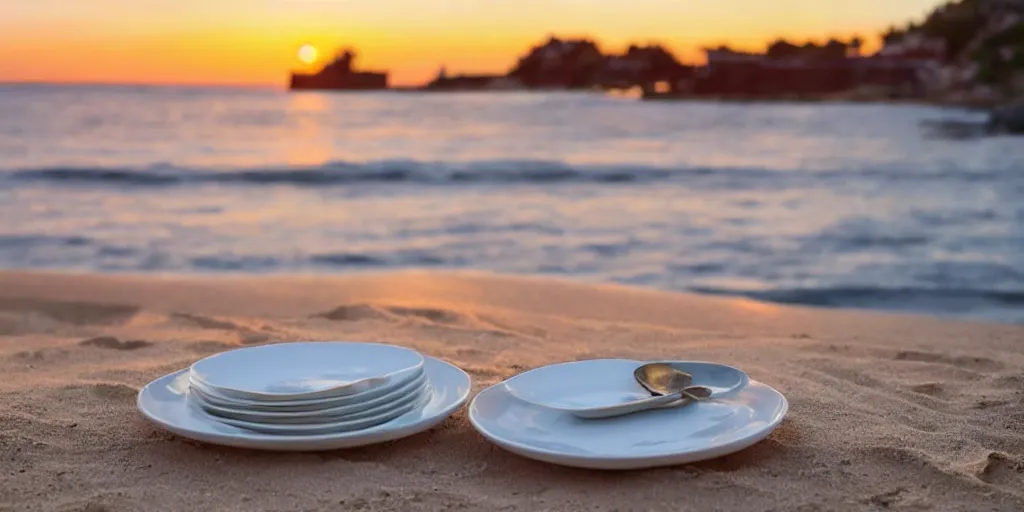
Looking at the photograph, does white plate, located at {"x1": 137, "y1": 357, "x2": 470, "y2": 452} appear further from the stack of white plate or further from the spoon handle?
the spoon handle

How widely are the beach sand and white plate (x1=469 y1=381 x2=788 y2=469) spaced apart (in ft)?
0.25

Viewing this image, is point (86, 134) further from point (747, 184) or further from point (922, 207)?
point (922, 207)

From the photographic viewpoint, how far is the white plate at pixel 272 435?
65.9 inches

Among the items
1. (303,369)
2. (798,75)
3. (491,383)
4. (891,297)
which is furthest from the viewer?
(798,75)

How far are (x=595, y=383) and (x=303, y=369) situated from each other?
2.06ft

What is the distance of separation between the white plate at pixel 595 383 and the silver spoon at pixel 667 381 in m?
0.02

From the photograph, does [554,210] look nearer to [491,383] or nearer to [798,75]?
[491,383]

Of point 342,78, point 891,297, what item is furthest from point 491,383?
Answer: point 342,78

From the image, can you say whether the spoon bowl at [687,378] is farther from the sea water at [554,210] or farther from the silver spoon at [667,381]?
the sea water at [554,210]

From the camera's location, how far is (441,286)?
15.2ft

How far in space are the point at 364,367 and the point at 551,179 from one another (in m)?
10.7

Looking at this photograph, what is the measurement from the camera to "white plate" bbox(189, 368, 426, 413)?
168 cm

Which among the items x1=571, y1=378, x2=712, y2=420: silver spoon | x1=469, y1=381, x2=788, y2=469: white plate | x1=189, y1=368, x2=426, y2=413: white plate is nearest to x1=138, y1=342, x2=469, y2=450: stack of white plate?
x1=189, y1=368, x2=426, y2=413: white plate

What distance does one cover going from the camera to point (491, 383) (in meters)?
2.46
